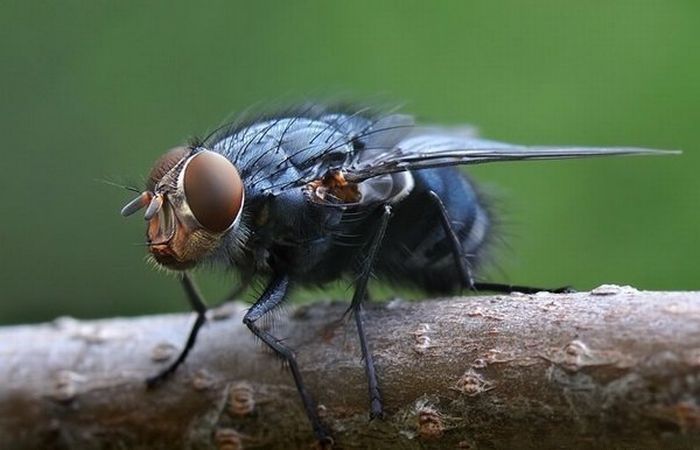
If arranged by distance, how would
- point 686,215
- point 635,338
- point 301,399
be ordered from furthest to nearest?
point 686,215, point 301,399, point 635,338

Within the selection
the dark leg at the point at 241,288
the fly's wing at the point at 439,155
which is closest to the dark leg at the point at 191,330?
the dark leg at the point at 241,288

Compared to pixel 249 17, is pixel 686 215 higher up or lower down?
lower down

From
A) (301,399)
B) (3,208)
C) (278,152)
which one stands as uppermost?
(278,152)

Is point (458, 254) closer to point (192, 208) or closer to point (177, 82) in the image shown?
point (192, 208)

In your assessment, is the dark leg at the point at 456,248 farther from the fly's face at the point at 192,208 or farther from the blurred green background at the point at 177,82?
the blurred green background at the point at 177,82

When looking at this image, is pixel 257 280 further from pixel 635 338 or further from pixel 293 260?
pixel 635 338

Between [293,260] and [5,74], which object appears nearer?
[293,260]

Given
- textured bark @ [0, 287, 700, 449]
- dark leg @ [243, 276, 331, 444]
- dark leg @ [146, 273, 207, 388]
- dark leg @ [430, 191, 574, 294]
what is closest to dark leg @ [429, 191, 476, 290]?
dark leg @ [430, 191, 574, 294]

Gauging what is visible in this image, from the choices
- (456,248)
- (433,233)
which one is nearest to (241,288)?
(433,233)

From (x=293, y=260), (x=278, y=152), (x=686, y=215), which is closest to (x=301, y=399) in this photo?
(x=293, y=260)
